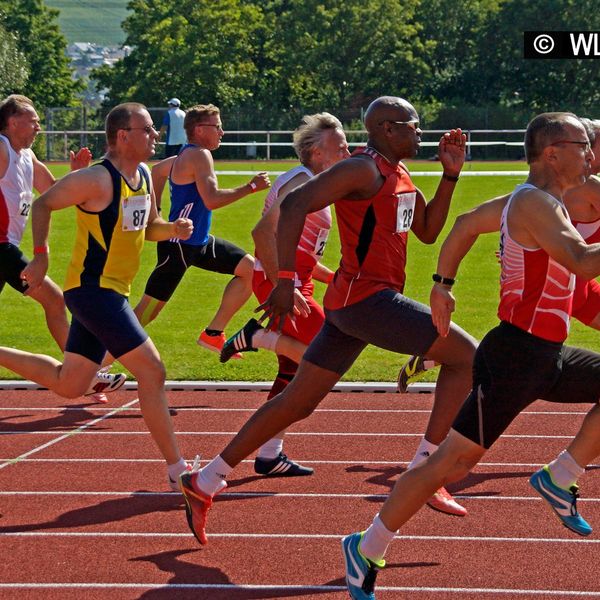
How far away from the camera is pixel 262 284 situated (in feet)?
27.5

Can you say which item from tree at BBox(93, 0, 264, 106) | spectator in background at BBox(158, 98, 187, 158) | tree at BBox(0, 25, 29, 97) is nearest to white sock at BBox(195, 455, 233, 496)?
spectator in background at BBox(158, 98, 187, 158)

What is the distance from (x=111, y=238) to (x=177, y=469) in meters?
1.28

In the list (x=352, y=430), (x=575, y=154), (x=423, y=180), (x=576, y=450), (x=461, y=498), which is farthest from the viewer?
(x=423, y=180)

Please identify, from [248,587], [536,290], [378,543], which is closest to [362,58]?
[536,290]

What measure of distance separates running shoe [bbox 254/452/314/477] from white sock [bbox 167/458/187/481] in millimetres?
797

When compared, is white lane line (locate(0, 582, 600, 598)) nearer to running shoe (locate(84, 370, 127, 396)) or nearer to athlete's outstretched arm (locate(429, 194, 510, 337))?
athlete's outstretched arm (locate(429, 194, 510, 337))

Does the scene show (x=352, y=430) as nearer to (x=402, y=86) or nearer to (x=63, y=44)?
(x=402, y=86)

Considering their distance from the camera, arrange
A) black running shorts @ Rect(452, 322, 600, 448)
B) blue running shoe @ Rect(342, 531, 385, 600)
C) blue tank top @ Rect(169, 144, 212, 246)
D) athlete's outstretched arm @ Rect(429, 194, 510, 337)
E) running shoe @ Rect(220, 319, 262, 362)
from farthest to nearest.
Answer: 1. blue tank top @ Rect(169, 144, 212, 246)
2. running shoe @ Rect(220, 319, 262, 362)
3. athlete's outstretched arm @ Rect(429, 194, 510, 337)
4. black running shorts @ Rect(452, 322, 600, 448)
5. blue running shoe @ Rect(342, 531, 385, 600)

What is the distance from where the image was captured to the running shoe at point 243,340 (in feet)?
29.0

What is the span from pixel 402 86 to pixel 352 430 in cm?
6416

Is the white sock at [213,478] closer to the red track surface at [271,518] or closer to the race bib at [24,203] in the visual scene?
the red track surface at [271,518]

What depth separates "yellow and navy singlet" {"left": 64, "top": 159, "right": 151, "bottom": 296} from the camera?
7152mm

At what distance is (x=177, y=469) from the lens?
700cm

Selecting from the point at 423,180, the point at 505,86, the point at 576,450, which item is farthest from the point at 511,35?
the point at 576,450
